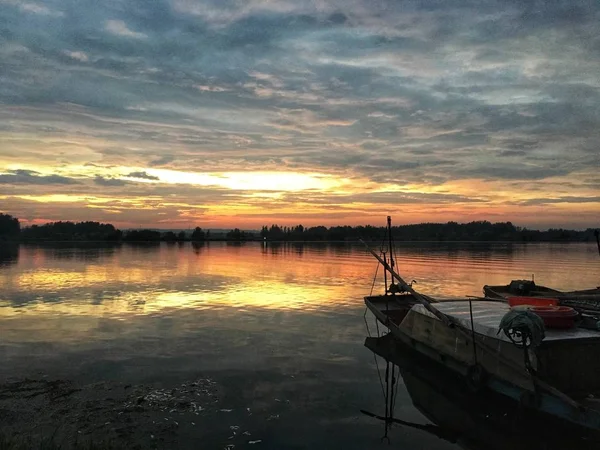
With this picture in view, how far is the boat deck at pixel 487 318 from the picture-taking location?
1366 cm

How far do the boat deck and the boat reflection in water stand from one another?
2.20 meters

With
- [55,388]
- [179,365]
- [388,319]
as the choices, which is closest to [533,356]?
[388,319]

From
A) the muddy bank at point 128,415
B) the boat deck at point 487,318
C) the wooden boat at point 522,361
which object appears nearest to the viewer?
the muddy bank at point 128,415

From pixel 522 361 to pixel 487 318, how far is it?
2473 mm

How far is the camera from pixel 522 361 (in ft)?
45.3

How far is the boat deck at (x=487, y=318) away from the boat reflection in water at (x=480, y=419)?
2.20 meters

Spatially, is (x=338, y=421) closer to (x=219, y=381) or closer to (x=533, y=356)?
(x=219, y=381)

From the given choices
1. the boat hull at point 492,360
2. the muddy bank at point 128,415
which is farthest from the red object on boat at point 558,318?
the muddy bank at point 128,415

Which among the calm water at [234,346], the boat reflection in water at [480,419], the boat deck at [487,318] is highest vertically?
the boat deck at [487,318]

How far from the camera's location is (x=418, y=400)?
52.0ft

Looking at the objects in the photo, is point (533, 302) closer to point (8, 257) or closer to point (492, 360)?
point (492, 360)

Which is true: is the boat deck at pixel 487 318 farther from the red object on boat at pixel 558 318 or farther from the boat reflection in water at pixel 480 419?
the boat reflection in water at pixel 480 419

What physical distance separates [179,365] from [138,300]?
59.6ft

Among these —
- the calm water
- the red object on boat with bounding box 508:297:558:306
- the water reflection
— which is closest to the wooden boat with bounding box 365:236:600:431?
the red object on boat with bounding box 508:297:558:306
